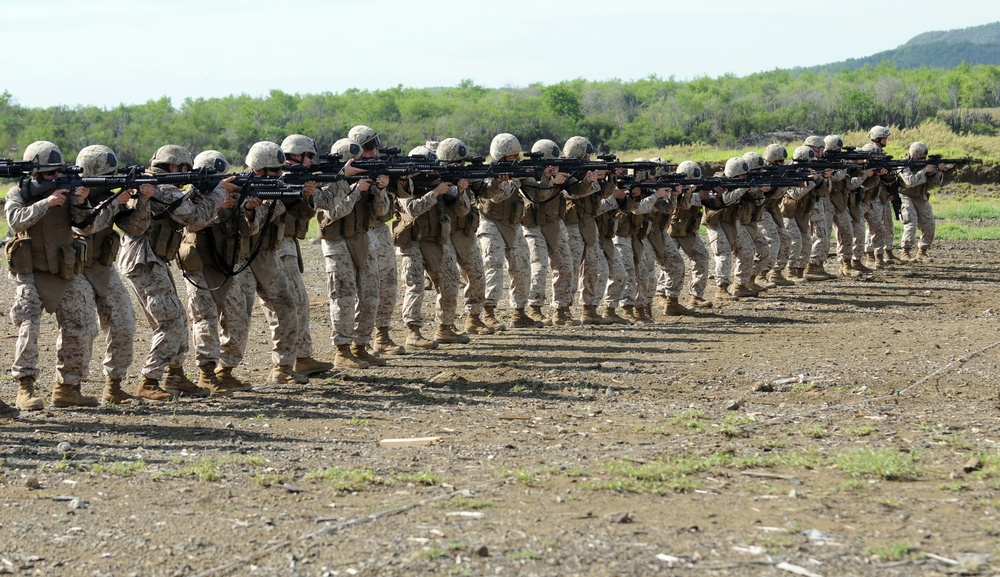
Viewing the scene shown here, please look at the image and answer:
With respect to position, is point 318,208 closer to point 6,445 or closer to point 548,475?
point 6,445

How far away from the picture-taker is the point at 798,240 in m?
20.0

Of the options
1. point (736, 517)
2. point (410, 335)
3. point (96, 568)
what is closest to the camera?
point (96, 568)

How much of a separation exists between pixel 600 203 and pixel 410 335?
317cm

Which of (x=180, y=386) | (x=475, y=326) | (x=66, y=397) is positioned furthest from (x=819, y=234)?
(x=66, y=397)

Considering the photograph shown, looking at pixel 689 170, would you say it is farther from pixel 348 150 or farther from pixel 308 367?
pixel 308 367

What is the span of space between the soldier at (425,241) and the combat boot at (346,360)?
1.24 metres

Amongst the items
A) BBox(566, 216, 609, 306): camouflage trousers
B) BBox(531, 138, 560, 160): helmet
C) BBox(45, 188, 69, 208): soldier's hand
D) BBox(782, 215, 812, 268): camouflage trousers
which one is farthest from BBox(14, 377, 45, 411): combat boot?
BBox(782, 215, 812, 268): camouflage trousers

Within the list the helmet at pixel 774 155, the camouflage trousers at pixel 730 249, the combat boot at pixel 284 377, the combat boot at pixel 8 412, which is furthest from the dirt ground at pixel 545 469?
the helmet at pixel 774 155

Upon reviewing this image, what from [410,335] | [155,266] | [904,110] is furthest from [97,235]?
[904,110]

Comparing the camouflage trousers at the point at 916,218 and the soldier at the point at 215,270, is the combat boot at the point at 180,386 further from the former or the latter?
the camouflage trousers at the point at 916,218

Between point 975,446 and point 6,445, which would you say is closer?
point 975,446

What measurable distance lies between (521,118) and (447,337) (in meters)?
39.9

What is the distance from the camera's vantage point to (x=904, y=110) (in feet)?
172

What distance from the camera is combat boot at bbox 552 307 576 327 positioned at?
1509 cm
